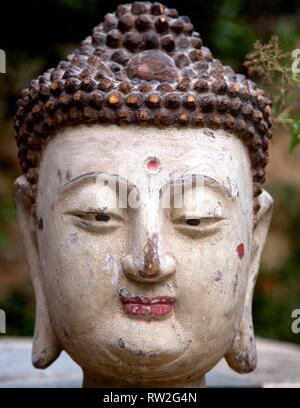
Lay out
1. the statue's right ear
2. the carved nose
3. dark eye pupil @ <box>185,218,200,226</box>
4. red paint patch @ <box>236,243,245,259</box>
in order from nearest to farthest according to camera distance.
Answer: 1. the carved nose
2. dark eye pupil @ <box>185,218,200,226</box>
3. red paint patch @ <box>236,243,245,259</box>
4. the statue's right ear

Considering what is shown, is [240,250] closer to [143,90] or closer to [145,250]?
[145,250]

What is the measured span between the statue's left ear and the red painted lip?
52 cm

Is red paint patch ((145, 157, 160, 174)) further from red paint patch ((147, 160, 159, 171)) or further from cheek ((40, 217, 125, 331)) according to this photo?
cheek ((40, 217, 125, 331))

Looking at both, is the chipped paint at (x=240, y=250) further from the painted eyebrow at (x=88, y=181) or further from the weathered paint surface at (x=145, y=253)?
the painted eyebrow at (x=88, y=181)

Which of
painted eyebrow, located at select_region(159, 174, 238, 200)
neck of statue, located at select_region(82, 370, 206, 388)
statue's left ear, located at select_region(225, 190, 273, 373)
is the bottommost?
neck of statue, located at select_region(82, 370, 206, 388)

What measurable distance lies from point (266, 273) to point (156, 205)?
416 centimetres

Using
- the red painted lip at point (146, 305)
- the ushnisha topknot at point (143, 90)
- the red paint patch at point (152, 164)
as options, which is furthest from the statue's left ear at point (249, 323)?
the red paint patch at point (152, 164)

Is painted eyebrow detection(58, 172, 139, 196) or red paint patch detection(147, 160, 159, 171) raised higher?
red paint patch detection(147, 160, 159, 171)

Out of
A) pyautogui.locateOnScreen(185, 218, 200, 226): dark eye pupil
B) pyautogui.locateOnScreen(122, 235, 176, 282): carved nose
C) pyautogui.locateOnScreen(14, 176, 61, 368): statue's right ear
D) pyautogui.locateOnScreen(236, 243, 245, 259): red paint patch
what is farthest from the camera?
pyautogui.locateOnScreen(14, 176, 61, 368): statue's right ear

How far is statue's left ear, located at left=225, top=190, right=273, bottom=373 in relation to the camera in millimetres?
3209

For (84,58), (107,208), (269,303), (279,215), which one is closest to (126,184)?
(107,208)

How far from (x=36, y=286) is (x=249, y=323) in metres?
0.82

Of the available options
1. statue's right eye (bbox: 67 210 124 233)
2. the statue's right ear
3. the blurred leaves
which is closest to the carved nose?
statue's right eye (bbox: 67 210 124 233)

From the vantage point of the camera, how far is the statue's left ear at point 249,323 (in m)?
3.21
